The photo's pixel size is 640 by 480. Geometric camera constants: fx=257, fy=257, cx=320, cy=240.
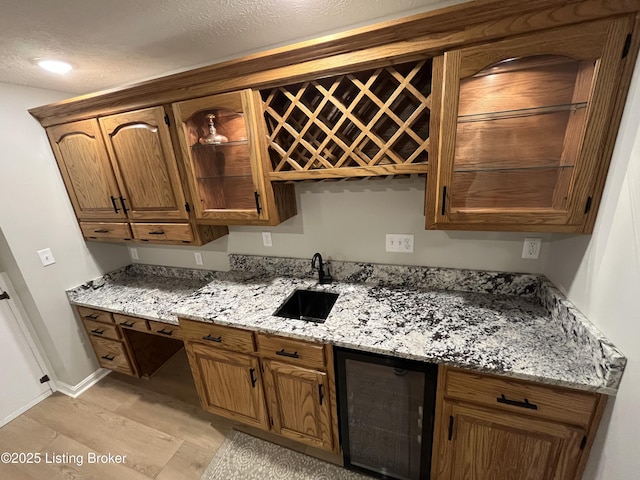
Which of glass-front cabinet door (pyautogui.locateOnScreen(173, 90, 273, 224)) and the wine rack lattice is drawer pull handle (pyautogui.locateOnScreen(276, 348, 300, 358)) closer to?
glass-front cabinet door (pyautogui.locateOnScreen(173, 90, 273, 224))

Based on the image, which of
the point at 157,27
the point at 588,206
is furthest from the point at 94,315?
the point at 588,206

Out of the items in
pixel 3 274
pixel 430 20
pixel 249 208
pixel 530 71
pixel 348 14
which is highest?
pixel 348 14

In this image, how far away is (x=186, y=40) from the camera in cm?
137

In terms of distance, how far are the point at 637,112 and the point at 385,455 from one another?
1.80 m

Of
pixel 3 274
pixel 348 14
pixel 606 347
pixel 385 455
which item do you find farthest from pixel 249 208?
pixel 3 274

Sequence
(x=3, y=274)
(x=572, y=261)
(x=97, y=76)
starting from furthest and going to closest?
(x=3, y=274) < (x=97, y=76) < (x=572, y=261)

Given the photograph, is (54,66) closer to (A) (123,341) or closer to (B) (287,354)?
(A) (123,341)

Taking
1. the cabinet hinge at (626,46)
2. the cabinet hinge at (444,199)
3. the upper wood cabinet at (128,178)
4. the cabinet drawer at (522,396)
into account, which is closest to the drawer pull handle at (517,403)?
the cabinet drawer at (522,396)

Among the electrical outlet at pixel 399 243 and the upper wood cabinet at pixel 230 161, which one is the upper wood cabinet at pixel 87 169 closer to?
the upper wood cabinet at pixel 230 161

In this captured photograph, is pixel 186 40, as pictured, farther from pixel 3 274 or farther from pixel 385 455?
pixel 385 455

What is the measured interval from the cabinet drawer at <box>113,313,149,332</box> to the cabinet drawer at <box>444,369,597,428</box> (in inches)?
77.8

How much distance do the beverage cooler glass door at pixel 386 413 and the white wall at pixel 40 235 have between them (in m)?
2.30

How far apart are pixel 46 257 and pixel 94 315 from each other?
55 centimetres

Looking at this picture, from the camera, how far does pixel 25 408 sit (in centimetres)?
207
